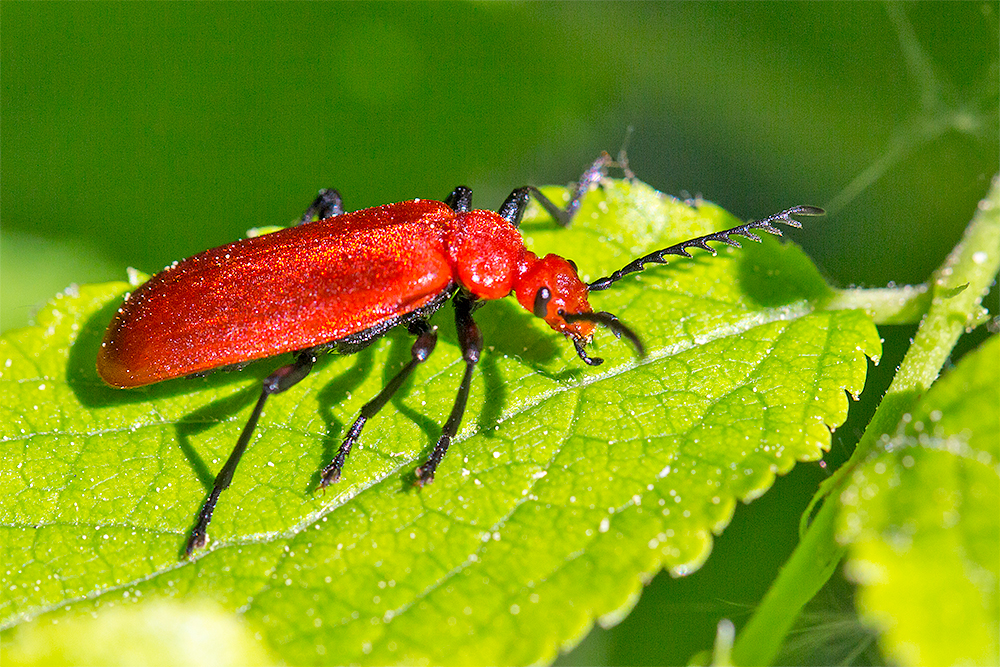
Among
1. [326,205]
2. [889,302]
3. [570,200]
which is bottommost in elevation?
[889,302]

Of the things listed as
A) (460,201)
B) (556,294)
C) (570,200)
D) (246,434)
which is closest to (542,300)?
(556,294)

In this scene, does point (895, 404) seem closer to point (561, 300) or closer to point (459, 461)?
point (561, 300)

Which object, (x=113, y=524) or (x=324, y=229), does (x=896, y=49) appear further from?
(x=113, y=524)

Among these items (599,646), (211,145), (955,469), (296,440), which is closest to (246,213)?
(211,145)

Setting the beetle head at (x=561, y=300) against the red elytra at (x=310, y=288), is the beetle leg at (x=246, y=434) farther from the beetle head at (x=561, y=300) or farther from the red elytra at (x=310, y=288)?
the beetle head at (x=561, y=300)

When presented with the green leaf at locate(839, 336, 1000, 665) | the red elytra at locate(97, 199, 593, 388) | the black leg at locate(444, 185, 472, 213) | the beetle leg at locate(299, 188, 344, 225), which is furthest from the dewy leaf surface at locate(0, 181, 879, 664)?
the beetle leg at locate(299, 188, 344, 225)

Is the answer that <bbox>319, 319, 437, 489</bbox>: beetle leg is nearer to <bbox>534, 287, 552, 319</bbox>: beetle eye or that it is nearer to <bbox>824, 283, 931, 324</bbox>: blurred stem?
<bbox>534, 287, 552, 319</bbox>: beetle eye
